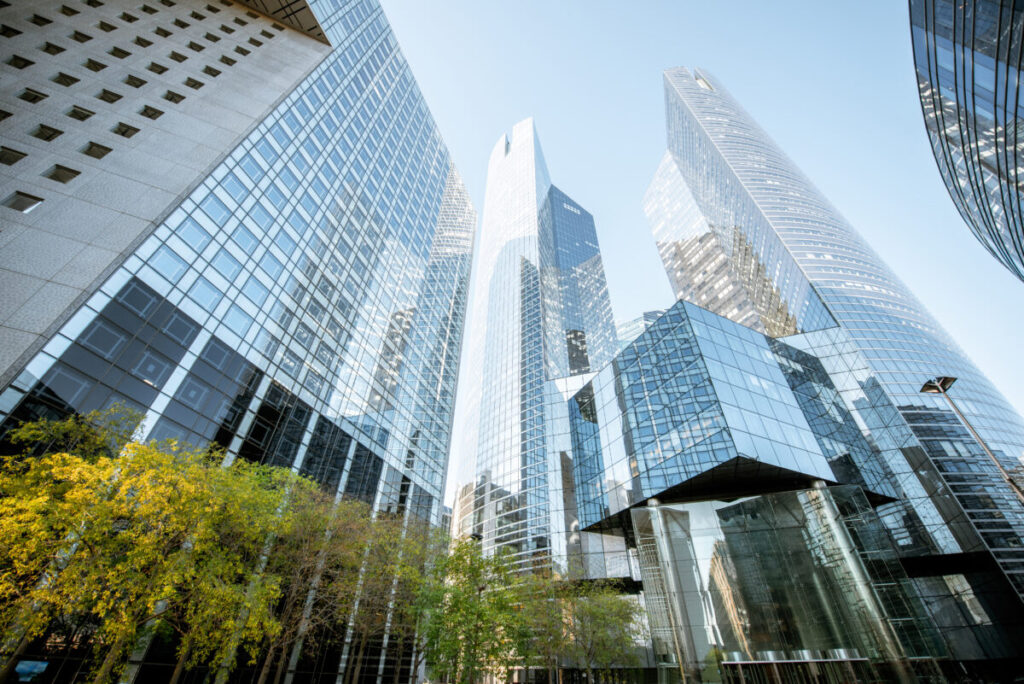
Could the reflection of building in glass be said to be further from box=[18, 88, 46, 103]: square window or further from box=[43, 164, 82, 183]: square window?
box=[18, 88, 46, 103]: square window

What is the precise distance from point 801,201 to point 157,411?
101536 mm

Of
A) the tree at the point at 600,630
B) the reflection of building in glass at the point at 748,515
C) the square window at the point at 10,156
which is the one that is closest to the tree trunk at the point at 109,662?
the tree at the point at 600,630

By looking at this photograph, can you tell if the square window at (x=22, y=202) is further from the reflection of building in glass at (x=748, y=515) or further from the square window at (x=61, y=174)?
the reflection of building in glass at (x=748, y=515)

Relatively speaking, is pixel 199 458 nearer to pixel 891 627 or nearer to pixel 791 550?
pixel 791 550

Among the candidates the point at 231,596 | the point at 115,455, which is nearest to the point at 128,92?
the point at 115,455

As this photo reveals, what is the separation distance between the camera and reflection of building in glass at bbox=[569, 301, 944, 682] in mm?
27969

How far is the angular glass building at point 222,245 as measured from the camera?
21.0 meters

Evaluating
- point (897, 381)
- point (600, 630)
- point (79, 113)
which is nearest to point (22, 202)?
point (79, 113)

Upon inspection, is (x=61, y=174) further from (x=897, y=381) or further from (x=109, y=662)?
(x=897, y=381)

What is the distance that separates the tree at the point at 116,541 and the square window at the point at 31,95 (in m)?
23.8

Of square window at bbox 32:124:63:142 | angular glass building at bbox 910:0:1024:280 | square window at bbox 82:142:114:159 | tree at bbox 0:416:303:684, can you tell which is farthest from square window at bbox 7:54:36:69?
angular glass building at bbox 910:0:1024:280

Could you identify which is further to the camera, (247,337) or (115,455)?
(247,337)

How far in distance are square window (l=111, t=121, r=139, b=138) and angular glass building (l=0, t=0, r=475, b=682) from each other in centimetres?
10

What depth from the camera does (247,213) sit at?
108 feet
